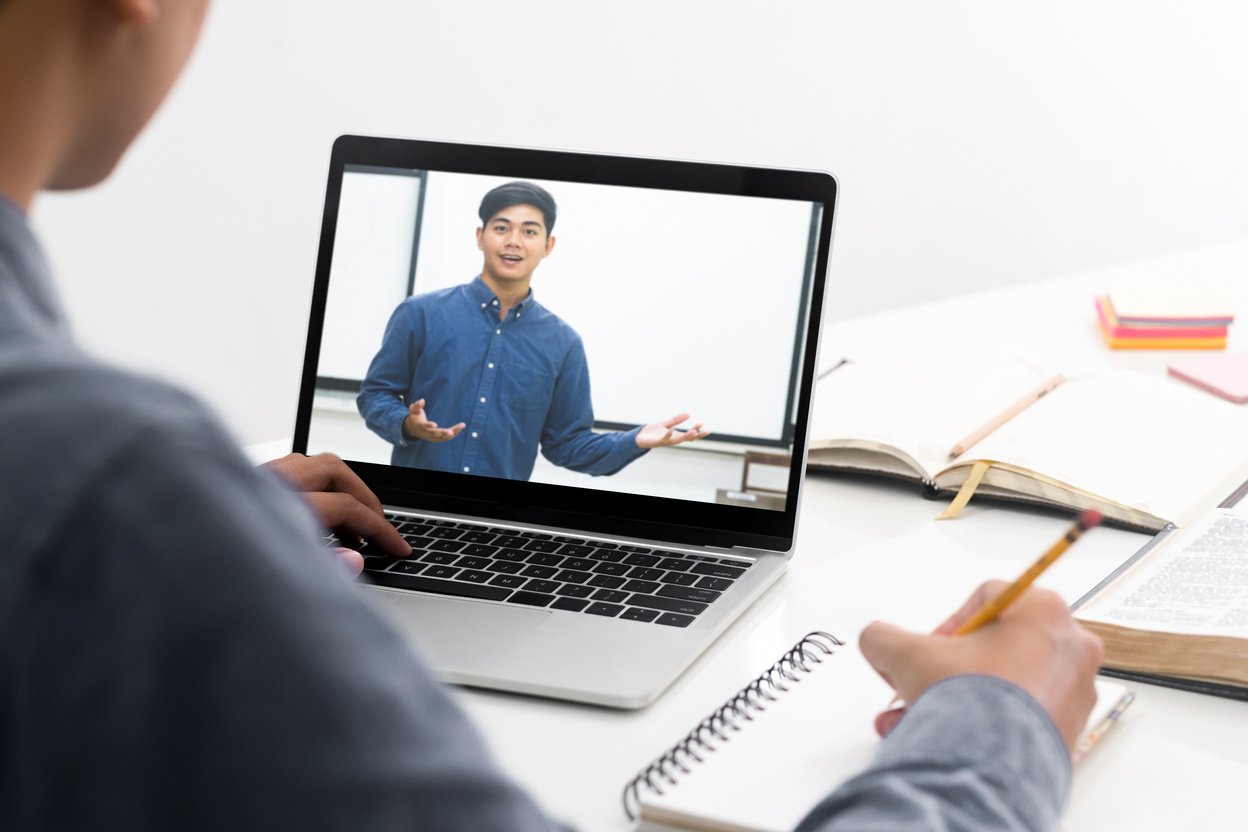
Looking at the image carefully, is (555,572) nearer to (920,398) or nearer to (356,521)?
(356,521)

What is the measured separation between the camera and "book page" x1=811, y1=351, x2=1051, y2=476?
111 centimetres

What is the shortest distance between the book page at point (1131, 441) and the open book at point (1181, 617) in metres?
0.14

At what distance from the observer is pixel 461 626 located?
0.79 meters

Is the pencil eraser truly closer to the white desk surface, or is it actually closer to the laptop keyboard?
the white desk surface

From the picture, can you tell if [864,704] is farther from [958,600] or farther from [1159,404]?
[1159,404]

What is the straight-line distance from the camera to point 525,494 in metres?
0.97

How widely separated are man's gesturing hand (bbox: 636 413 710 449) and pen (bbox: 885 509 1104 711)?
35 cm

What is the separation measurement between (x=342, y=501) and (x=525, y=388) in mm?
160

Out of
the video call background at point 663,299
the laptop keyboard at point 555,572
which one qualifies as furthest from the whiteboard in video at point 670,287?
the laptop keyboard at point 555,572

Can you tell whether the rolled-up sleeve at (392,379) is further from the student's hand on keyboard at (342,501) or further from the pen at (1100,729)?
the pen at (1100,729)

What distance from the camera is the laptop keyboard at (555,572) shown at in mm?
824

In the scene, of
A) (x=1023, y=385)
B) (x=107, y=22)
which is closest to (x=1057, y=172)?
(x=1023, y=385)

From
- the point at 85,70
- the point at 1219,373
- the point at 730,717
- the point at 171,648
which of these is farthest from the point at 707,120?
the point at 171,648

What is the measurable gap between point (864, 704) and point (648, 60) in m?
2.83
